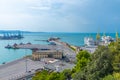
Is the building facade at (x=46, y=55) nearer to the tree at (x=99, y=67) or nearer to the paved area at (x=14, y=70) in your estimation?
the paved area at (x=14, y=70)

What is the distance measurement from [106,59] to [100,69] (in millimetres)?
565

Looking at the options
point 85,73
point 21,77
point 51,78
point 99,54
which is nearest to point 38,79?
point 51,78

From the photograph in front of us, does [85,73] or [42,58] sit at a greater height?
[85,73]

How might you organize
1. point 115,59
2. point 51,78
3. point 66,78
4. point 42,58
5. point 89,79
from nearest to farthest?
point 89,79 < point 115,59 < point 51,78 < point 66,78 < point 42,58

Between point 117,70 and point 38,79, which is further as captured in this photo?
point 38,79

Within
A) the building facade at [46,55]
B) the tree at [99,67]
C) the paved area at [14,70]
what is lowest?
the paved area at [14,70]

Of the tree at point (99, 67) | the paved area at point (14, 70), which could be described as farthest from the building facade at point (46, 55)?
the tree at point (99, 67)

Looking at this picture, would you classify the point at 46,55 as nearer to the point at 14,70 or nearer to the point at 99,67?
the point at 14,70

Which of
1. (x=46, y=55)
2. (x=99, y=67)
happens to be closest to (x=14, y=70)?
(x=46, y=55)

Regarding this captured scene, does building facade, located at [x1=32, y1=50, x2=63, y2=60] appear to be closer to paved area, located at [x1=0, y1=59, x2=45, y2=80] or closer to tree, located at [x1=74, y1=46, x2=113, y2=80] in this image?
paved area, located at [x1=0, y1=59, x2=45, y2=80]

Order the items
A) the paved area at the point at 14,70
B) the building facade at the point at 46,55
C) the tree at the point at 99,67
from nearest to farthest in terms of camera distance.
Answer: the tree at the point at 99,67 < the paved area at the point at 14,70 < the building facade at the point at 46,55

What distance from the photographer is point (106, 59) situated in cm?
1038

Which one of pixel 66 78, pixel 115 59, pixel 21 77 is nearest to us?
pixel 115 59

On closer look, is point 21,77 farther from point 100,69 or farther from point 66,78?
point 100,69
